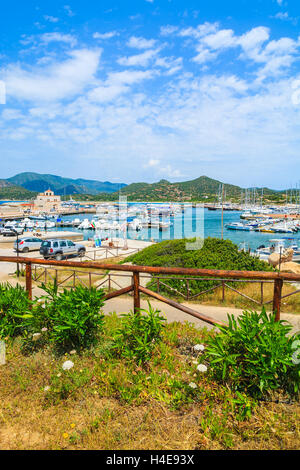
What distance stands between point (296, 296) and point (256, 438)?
757 cm

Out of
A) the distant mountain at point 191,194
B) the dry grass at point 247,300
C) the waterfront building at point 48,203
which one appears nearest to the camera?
the dry grass at point 247,300

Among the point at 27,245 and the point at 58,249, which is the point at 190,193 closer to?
the point at 27,245

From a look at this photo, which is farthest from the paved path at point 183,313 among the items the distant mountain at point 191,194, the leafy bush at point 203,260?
the distant mountain at point 191,194

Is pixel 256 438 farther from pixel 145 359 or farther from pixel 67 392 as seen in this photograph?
pixel 67 392

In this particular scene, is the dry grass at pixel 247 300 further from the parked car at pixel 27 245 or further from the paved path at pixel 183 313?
the parked car at pixel 27 245

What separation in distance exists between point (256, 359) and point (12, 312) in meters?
3.00

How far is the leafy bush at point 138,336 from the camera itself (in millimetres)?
3082

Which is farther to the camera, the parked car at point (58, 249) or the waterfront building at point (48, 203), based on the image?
the waterfront building at point (48, 203)

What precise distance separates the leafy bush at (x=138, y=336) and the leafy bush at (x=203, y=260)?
7.09 m

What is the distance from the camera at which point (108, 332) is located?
381 cm

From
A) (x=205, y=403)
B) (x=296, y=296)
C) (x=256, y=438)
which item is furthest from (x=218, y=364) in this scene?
(x=296, y=296)

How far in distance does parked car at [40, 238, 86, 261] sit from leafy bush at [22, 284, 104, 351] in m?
19.0

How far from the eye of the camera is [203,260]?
11898mm

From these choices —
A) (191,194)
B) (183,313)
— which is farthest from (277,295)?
(191,194)
